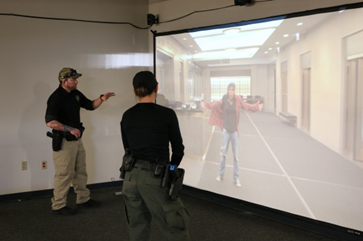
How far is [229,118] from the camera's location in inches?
119

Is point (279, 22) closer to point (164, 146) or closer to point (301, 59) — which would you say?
point (301, 59)

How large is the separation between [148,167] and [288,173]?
5.34ft

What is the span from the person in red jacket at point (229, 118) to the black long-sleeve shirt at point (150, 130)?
4.80 feet

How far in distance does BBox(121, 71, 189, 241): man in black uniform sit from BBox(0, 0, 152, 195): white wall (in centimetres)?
225

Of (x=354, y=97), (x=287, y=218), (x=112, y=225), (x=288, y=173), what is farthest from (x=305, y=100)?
(x=112, y=225)

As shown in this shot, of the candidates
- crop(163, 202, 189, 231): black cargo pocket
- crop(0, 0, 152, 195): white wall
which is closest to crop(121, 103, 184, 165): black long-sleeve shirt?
crop(163, 202, 189, 231): black cargo pocket

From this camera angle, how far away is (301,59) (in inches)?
99.3

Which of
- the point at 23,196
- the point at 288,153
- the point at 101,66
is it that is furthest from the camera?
the point at 101,66

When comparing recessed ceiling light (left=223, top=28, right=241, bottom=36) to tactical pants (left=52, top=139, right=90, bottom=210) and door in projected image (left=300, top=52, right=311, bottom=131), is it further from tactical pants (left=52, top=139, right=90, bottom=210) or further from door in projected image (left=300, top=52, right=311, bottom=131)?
tactical pants (left=52, top=139, right=90, bottom=210)

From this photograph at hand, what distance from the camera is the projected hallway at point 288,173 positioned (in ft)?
7.50

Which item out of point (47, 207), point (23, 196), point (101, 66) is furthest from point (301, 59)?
point (23, 196)

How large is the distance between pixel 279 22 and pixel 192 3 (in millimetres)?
1228

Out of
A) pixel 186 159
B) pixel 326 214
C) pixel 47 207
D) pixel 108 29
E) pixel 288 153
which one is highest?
pixel 108 29

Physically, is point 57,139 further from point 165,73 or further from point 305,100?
point 305,100
